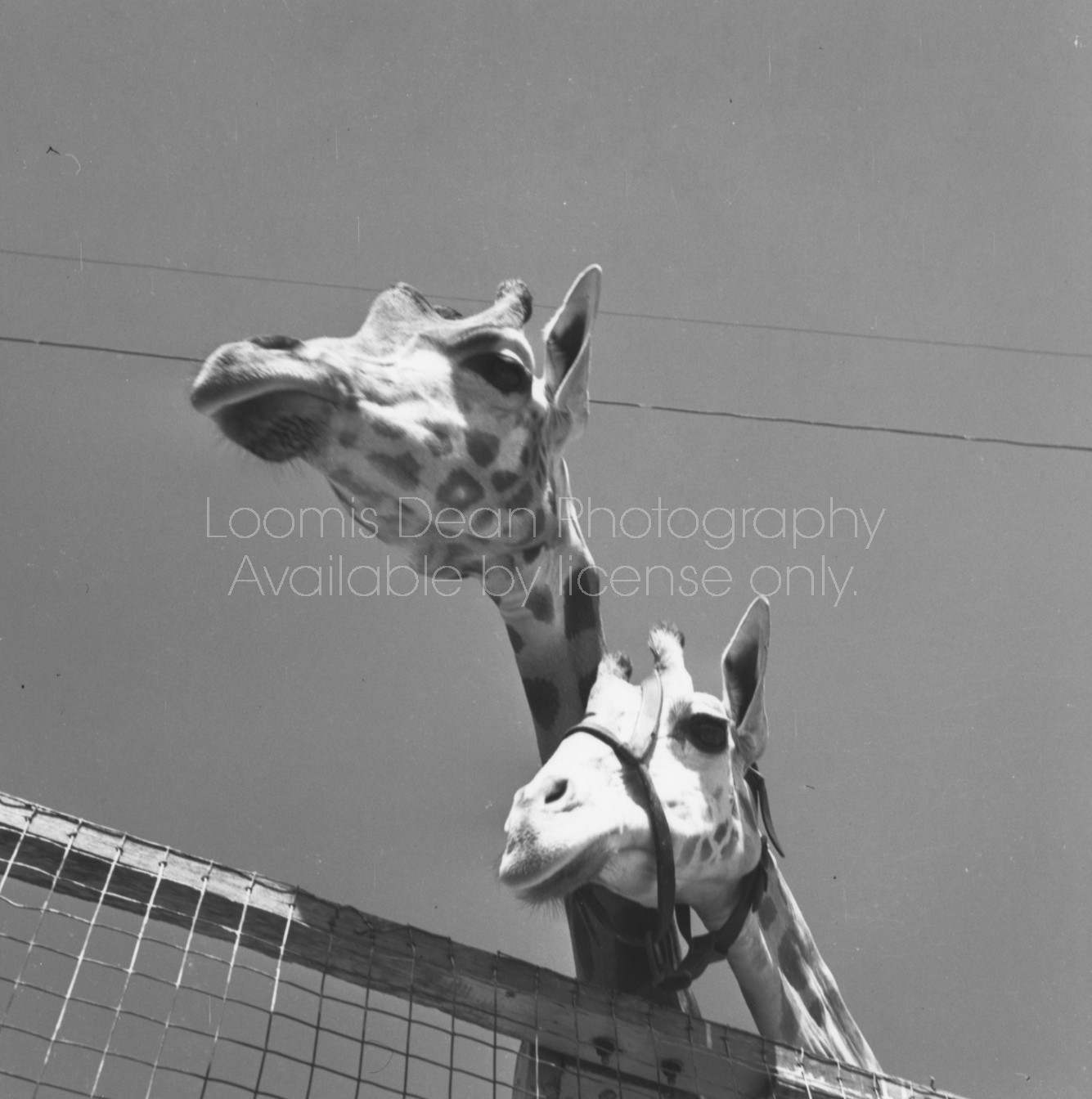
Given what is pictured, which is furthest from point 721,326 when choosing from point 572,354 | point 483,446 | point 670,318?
point 483,446

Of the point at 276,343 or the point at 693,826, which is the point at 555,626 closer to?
the point at 693,826

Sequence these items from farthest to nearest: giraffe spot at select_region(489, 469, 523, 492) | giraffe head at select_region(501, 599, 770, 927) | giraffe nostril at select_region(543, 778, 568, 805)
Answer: giraffe spot at select_region(489, 469, 523, 492) → giraffe nostril at select_region(543, 778, 568, 805) → giraffe head at select_region(501, 599, 770, 927)

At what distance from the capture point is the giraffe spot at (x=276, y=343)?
3816mm

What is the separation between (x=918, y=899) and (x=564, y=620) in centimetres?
269

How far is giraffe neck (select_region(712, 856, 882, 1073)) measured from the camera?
425 centimetres

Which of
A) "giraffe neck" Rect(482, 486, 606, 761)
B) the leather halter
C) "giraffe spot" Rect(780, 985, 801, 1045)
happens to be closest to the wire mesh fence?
the leather halter

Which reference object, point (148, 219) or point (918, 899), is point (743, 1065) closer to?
point (918, 899)

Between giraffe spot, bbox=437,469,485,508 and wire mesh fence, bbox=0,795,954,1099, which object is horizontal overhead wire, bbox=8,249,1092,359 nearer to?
giraffe spot, bbox=437,469,485,508

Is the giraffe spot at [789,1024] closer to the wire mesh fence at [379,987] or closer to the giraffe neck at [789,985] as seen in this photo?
the giraffe neck at [789,985]

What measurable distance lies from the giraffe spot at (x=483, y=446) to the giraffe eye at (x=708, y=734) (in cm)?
91

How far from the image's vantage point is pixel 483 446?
13.7 feet

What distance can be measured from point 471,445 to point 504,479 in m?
0.17

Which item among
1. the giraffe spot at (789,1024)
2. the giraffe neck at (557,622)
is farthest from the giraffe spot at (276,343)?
the giraffe spot at (789,1024)

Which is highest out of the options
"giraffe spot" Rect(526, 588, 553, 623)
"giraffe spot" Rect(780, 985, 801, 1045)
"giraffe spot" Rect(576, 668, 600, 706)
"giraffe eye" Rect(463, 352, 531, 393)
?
"giraffe eye" Rect(463, 352, 531, 393)
